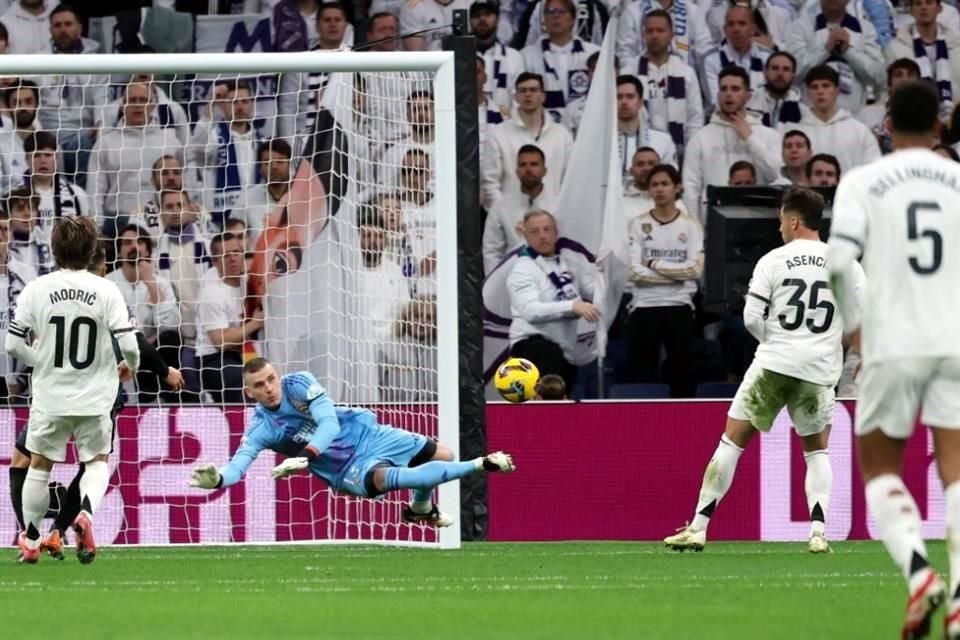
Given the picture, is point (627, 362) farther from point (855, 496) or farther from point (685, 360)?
point (855, 496)

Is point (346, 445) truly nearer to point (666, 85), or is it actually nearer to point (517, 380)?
point (517, 380)

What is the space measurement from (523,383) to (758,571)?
3.90m

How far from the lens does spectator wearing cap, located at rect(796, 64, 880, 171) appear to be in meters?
16.2

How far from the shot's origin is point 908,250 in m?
6.88

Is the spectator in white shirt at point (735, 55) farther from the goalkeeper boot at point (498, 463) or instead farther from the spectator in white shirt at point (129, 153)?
the goalkeeper boot at point (498, 463)

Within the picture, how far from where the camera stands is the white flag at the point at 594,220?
48.9 ft

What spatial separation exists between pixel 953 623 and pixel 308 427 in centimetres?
611

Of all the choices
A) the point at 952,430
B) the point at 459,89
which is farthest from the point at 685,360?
the point at 952,430

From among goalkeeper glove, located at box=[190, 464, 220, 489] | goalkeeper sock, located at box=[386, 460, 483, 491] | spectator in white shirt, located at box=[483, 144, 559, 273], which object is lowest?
goalkeeper sock, located at box=[386, 460, 483, 491]

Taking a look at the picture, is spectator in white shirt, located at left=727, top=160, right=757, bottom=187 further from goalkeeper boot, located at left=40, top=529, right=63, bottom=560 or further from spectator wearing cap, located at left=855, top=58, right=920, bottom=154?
goalkeeper boot, located at left=40, top=529, right=63, bottom=560

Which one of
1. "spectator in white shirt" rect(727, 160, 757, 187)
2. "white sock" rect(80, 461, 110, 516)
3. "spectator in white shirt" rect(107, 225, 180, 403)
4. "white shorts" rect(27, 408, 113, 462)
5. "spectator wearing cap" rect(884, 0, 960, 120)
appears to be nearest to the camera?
"white sock" rect(80, 461, 110, 516)

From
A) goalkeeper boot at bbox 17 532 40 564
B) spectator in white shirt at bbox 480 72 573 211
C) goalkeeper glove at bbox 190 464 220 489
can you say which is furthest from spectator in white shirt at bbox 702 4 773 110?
goalkeeper boot at bbox 17 532 40 564

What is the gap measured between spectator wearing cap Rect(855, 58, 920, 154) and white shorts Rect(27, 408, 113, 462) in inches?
323

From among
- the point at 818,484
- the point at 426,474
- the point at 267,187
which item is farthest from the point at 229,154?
the point at 818,484
